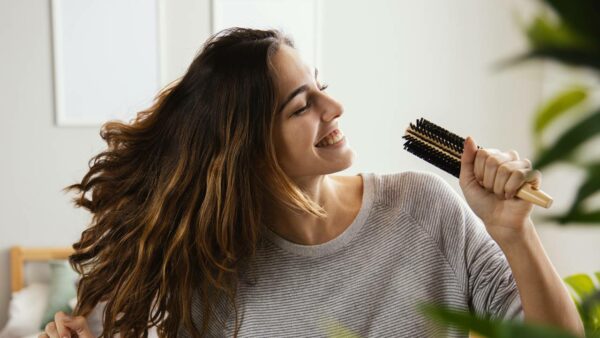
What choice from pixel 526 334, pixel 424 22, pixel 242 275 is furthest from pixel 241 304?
pixel 424 22

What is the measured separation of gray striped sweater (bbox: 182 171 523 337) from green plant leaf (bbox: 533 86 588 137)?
3.65 ft

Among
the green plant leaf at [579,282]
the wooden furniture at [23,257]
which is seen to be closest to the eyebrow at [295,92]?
the green plant leaf at [579,282]

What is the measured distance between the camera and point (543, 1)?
0.67ft

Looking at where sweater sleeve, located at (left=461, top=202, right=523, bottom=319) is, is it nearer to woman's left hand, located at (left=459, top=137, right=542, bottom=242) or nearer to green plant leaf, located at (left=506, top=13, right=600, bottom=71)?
woman's left hand, located at (left=459, top=137, right=542, bottom=242)

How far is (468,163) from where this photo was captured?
1.08 metres

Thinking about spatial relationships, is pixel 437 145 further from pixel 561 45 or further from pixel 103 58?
pixel 103 58

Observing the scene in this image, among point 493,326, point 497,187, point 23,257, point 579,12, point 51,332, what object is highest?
point 579,12

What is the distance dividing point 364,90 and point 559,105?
10.8 feet

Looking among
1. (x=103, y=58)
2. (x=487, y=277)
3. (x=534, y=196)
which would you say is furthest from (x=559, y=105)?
(x=103, y=58)

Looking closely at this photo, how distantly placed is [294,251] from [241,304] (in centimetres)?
16

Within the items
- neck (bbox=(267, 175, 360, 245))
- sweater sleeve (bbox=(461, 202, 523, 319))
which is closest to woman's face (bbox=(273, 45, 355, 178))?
neck (bbox=(267, 175, 360, 245))

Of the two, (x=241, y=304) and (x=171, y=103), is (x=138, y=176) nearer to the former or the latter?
(x=171, y=103)

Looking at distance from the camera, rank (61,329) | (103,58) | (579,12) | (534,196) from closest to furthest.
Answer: (579,12)
(534,196)
(61,329)
(103,58)

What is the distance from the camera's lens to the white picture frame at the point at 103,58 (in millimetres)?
3270
